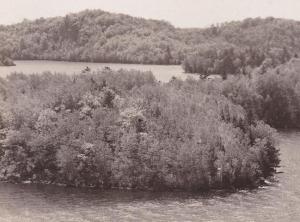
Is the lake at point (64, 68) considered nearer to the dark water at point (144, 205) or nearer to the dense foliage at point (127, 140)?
the dense foliage at point (127, 140)

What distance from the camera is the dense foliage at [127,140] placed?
96.1 m

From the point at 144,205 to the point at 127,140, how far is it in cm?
1543

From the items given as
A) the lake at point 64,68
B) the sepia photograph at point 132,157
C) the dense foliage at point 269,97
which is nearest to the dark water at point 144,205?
the sepia photograph at point 132,157

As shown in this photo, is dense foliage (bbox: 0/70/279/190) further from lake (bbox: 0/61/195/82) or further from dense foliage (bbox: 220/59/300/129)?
dense foliage (bbox: 220/59/300/129)

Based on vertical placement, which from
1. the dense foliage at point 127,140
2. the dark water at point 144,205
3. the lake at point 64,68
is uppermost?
the lake at point 64,68

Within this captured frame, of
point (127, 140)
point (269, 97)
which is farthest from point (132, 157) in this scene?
point (269, 97)

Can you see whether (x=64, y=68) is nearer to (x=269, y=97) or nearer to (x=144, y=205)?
(x=269, y=97)

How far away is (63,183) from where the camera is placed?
98.0 metres

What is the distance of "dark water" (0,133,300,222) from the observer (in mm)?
82625

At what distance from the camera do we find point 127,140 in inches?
3944

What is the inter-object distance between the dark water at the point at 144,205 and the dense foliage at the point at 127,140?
126 inches

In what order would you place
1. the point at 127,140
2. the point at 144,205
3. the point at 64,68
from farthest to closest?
1. the point at 64,68
2. the point at 127,140
3. the point at 144,205

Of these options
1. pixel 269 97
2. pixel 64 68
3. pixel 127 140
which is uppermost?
pixel 64 68

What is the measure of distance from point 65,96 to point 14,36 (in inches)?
2906
